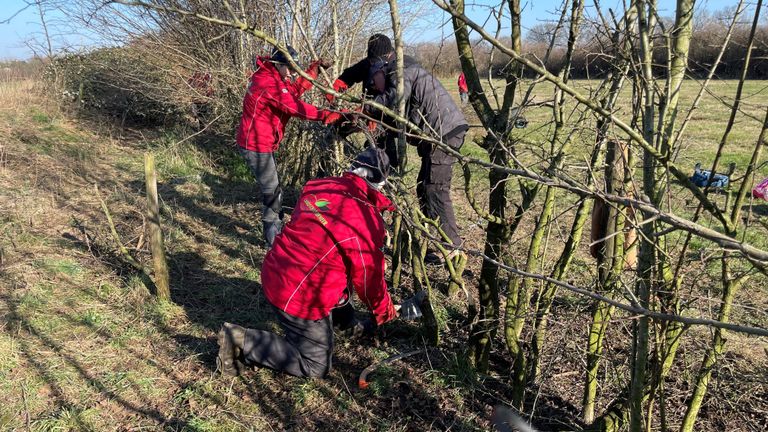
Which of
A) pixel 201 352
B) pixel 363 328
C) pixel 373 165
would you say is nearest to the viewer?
pixel 373 165

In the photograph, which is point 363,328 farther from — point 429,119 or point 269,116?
point 269,116

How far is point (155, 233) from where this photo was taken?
3.72 metres

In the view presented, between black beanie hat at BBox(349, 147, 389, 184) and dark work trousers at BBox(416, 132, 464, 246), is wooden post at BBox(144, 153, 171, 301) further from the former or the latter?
dark work trousers at BBox(416, 132, 464, 246)

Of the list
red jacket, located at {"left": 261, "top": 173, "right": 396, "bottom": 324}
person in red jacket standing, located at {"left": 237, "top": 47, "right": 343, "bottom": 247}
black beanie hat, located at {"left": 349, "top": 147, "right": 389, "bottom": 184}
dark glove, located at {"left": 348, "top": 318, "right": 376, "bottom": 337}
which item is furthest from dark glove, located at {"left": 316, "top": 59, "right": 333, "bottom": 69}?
dark glove, located at {"left": 348, "top": 318, "right": 376, "bottom": 337}

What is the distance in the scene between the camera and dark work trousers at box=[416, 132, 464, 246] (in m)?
4.41

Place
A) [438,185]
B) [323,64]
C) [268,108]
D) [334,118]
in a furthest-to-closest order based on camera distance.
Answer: [268,108], [438,185], [334,118], [323,64]

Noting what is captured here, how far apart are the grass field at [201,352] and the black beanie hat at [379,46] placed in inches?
56.5

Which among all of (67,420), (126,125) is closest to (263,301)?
(67,420)

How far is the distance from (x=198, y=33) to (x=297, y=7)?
3131 mm

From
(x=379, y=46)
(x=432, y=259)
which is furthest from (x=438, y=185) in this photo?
(x=379, y=46)

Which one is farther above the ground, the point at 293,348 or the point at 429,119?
the point at 429,119

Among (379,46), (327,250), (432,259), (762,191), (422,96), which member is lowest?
(432,259)

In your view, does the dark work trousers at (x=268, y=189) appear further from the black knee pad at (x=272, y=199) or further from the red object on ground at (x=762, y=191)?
the red object on ground at (x=762, y=191)

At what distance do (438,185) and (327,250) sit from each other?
1.93 m
